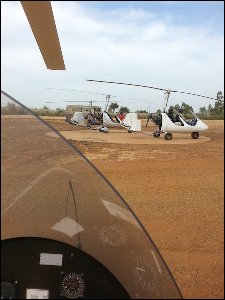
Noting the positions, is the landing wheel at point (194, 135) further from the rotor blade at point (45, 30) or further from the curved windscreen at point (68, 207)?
the curved windscreen at point (68, 207)

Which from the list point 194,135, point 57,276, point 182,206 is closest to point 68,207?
point 57,276

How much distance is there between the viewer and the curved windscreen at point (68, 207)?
171cm

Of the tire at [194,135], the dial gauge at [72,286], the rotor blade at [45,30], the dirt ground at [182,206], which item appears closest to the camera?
the rotor blade at [45,30]

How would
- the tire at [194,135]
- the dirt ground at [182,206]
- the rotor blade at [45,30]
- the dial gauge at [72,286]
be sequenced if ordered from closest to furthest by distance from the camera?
the rotor blade at [45,30] → the dial gauge at [72,286] → the dirt ground at [182,206] → the tire at [194,135]

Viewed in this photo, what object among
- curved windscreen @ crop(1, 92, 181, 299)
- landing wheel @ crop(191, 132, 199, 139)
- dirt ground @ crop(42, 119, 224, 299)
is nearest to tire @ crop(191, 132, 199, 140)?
landing wheel @ crop(191, 132, 199, 139)

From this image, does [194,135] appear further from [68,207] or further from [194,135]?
[68,207]

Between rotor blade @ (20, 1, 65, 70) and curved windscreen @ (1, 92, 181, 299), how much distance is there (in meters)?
0.41

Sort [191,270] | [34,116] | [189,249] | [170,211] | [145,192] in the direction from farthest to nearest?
[145,192] → [170,211] → [189,249] → [191,270] → [34,116]

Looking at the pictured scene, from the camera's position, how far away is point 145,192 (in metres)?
8.70

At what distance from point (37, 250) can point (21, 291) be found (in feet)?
0.70

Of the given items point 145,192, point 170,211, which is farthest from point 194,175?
point 170,211

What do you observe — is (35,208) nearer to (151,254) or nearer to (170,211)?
(151,254)

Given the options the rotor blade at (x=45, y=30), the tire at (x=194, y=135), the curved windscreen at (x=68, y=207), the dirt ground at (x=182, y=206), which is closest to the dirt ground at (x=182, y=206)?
the dirt ground at (x=182, y=206)

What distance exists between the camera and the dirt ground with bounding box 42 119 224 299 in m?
4.39
